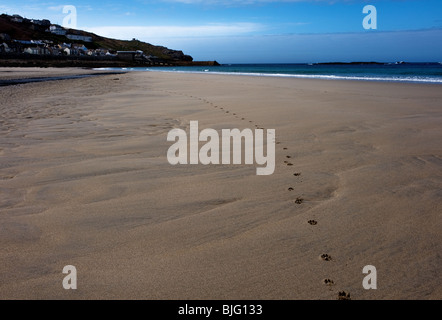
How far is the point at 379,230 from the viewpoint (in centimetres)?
247

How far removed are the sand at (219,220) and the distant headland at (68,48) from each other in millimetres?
64671

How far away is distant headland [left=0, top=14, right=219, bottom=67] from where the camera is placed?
227 feet

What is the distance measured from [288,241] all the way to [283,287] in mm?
477

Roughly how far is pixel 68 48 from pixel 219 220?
3919 inches

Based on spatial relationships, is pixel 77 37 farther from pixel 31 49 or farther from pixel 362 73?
pixel 362 73

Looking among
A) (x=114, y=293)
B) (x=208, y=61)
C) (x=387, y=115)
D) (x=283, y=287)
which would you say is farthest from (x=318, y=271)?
(x=208, y=61)

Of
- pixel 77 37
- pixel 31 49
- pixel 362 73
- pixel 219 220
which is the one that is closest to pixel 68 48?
pixel 31 49

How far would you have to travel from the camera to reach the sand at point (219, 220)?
1.92m

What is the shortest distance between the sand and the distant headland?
64.7 meters

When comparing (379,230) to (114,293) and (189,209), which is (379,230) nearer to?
(189,209)

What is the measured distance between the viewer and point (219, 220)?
2.63m

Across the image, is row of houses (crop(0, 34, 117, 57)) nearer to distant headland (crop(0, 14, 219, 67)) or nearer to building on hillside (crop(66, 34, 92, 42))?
distant headland (crop(0, 14, 219, 67))

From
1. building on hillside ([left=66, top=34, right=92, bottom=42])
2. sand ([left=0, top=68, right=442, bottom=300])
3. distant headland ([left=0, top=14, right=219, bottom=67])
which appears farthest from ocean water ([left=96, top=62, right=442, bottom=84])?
building on hillside ([left=66, top=34, right=92, bottom=42])

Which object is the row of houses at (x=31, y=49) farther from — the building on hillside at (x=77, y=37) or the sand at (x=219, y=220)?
the sand at (x=219, y=220)
